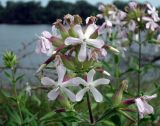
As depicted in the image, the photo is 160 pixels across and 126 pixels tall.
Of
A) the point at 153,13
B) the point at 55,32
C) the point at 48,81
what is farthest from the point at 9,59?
the point at 153,13

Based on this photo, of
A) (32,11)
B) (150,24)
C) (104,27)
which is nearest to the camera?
(104,27)

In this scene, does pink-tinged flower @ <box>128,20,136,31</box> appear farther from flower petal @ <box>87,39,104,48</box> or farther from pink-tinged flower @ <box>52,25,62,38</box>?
flower petal @ <box>87,39,104,48</box>

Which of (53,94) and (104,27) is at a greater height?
(104,27)

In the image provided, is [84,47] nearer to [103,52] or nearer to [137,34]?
[103,52]

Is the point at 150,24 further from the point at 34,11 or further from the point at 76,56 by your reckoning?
the point at 34,11

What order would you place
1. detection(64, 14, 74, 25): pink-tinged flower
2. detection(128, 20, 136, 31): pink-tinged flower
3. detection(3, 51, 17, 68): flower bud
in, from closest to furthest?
detection(64, 14, 74, 25): pink-tinged flower
detection(3, 51, 17, 68): flower bud
detection(128, 20, 136, 31): pink-tinged flower

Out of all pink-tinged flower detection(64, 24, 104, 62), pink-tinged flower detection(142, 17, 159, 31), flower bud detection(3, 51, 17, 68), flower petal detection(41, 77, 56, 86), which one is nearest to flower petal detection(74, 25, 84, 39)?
pink-tinged flower detection(64, 24, 104, 62)

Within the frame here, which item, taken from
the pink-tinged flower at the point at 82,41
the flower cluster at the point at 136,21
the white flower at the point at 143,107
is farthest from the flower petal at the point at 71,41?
the flower cluster at the point at 136,21

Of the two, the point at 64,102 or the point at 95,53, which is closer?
the point at 95,53

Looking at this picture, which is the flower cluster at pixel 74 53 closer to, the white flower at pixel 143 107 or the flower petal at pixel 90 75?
the flower petal at pixel 90 75
